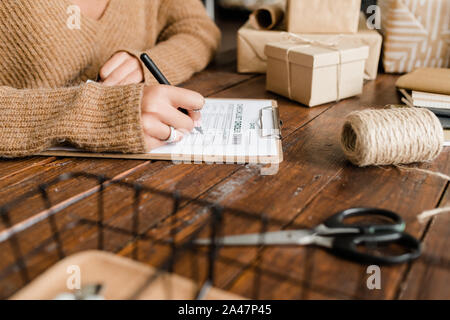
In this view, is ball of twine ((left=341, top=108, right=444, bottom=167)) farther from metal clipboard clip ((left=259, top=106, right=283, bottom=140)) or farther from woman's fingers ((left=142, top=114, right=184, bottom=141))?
woman's fingers ((left=142, top=114, right=184, bottom=141))

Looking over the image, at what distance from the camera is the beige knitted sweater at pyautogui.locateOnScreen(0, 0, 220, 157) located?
57 centimetres

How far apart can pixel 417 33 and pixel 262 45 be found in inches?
14.5

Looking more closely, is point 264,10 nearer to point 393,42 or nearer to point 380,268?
point 393,42

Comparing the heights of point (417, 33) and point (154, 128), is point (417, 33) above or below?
above

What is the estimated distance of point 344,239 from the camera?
374mm

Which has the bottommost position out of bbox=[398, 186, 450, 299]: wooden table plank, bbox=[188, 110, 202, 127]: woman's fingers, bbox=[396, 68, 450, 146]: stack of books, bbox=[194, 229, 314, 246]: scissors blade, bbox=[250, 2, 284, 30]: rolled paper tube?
bbox=[398, 186, 450, 299]: wooden table plank

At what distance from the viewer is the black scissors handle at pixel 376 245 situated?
35cm

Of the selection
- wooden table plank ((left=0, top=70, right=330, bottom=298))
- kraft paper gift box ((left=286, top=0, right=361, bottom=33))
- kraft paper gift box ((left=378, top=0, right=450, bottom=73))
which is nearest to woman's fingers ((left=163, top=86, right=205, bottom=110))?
wooden table plank ((left=0, top=70, right=330, bottom=298))

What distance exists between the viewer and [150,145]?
578 millimetres

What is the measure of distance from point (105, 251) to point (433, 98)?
0.61m

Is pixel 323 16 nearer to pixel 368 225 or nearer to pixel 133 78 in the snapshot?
pixel 133 78

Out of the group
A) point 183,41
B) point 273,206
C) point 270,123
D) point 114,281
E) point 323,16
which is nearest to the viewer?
point 114,281

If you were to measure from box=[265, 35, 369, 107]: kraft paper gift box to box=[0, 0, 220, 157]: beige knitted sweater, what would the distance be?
25cm

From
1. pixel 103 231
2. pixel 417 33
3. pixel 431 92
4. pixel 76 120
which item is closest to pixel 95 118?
pixel 76 120
